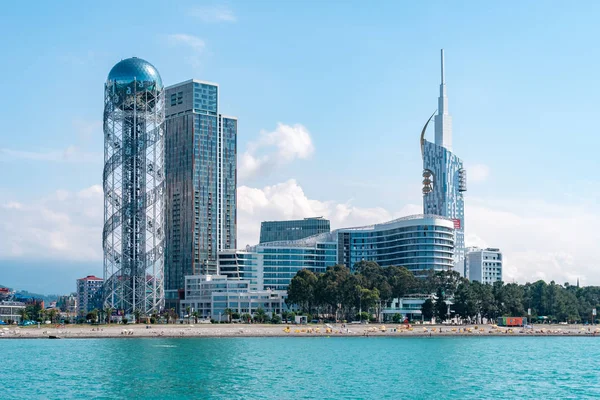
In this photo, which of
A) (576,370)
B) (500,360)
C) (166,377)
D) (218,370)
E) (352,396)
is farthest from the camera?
(500,360)

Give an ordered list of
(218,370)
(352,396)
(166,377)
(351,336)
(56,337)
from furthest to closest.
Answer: (351,336), (56,337), (218,370), (166,377), (352,396)

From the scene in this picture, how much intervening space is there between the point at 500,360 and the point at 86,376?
63539 millimetres

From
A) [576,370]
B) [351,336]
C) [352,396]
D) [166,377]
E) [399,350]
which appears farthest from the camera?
[351,336]

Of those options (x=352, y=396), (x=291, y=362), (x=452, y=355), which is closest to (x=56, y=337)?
(x=291, y=362)

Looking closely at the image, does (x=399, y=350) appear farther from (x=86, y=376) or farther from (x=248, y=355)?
(x=86, y=376)

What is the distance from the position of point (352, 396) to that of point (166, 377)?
25060 millimetres

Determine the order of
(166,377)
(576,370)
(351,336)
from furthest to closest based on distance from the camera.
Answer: (351,336) → (576,370) → (166,377)

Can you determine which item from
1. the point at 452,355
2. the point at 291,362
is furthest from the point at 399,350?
the point at 291,362

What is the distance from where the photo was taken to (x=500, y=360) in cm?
13138

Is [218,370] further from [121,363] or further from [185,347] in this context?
[185,347]

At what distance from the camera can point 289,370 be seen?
4360 inches

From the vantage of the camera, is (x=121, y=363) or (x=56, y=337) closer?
(x=121, y=363)

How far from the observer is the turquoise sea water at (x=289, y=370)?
90500 millimetres

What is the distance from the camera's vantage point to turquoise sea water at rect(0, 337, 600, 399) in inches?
3563
